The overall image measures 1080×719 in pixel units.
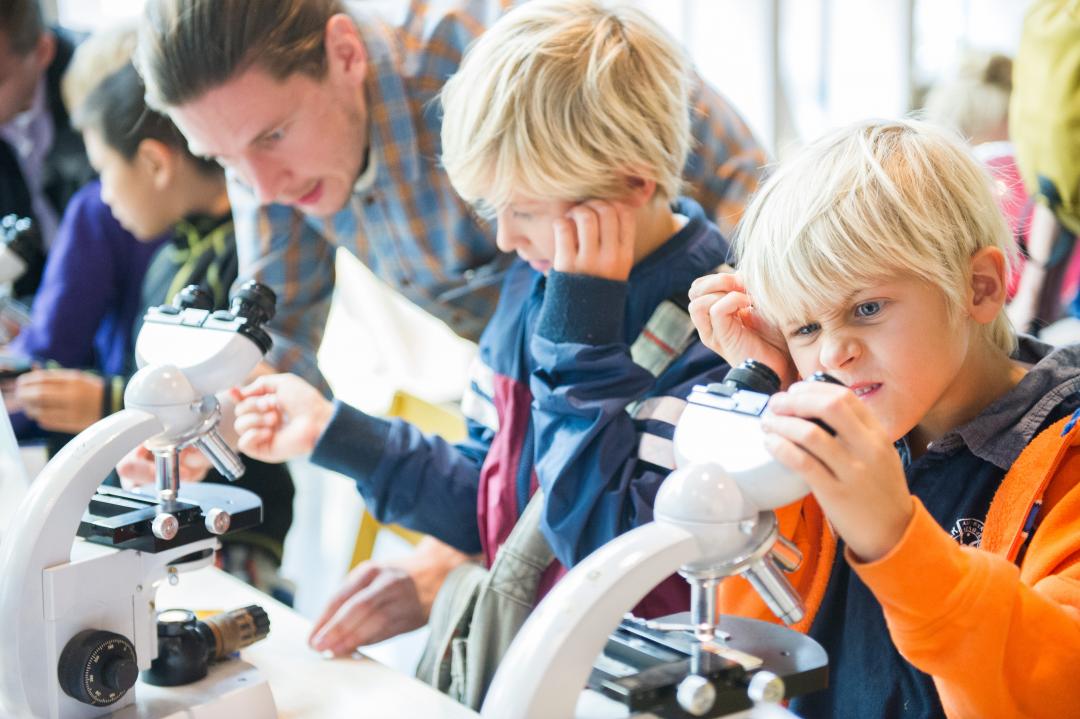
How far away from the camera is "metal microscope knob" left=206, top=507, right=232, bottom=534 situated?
4.00ft

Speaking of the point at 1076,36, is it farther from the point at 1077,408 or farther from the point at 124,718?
the point at 124,718

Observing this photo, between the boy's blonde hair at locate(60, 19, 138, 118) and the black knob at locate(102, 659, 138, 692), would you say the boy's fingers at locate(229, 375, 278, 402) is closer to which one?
the black knob at locate(102, 659, 138, 692)

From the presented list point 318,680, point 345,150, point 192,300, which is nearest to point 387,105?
point 345,150

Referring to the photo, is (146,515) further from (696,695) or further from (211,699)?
(696,695)

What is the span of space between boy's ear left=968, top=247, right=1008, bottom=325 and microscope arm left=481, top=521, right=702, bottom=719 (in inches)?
20.4

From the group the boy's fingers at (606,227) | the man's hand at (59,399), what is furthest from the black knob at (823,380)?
the man's hand at (59,399)

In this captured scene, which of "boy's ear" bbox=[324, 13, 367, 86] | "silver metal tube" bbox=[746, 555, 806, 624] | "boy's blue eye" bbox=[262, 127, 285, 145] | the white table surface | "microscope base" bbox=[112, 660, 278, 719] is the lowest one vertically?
the white table surface

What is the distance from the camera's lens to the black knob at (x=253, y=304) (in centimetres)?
124

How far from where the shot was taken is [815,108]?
4.17 meters

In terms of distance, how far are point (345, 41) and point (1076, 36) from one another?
4.59ft

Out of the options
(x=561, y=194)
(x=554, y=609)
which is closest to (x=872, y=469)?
(x=554, y=609)

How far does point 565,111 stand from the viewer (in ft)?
4.93

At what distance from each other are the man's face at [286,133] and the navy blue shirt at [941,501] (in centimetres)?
107

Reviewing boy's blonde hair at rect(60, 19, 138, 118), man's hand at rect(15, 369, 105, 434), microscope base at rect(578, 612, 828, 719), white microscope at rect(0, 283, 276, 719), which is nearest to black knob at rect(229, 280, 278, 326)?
white microscope at rect(0, 283, 276, 719)
